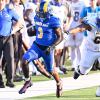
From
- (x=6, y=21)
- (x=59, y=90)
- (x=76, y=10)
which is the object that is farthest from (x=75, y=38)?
(x=59, y=90)

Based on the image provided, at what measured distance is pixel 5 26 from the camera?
12258 mm

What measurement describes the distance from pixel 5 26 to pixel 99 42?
2.65 m

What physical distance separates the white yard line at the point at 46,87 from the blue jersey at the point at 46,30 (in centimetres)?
113

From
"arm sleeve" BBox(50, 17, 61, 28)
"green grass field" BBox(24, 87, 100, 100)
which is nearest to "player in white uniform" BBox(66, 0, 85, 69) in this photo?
"green grass field" BBox(24, 87, 100, 100)

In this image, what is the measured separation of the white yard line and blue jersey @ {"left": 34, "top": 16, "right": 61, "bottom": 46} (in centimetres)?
113

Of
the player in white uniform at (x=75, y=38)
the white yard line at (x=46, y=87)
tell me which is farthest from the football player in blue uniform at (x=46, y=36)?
the player in white uniform at (x=75, y=38)

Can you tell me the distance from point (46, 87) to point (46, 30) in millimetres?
2010

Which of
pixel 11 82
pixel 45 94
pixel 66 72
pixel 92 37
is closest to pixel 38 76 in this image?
pixel 66 72

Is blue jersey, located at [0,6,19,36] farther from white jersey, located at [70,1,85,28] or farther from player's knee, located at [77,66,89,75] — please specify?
white jersey, located at [70,1,85,28]

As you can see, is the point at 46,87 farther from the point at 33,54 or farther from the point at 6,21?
the point at 33,54

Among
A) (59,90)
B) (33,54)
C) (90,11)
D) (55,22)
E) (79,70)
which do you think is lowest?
(59,90)

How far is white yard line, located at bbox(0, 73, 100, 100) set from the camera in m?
11.0

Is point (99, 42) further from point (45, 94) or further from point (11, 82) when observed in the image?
point (11, 82)

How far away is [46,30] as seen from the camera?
417 inches
